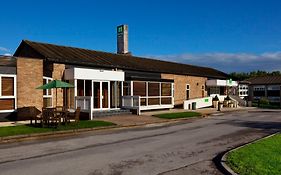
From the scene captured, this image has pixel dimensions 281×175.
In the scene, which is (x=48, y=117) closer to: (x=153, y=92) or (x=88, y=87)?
(x=88, y=87)

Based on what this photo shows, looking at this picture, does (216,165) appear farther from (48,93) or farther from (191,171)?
(48,93)

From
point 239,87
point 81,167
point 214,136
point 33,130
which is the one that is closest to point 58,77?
point 33,130

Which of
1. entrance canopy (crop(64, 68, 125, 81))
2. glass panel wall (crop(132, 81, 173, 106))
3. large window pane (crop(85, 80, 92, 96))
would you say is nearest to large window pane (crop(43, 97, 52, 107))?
entrance canopy (crop(64, 68, 125, 81))

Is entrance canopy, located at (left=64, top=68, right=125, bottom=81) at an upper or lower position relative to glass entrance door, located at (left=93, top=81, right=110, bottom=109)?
upper

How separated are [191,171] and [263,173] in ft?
5.26

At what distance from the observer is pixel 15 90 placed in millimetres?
18672

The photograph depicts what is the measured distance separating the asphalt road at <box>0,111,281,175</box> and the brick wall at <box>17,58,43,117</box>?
6.75 meters

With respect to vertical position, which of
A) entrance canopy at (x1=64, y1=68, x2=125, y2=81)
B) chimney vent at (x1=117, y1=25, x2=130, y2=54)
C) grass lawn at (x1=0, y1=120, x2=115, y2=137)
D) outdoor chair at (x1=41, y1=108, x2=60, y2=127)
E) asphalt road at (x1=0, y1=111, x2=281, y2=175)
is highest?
chimney vent at (x1=117, y1=25, x2=130, y2=54)

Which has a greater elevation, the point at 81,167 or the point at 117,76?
the point at 117,76

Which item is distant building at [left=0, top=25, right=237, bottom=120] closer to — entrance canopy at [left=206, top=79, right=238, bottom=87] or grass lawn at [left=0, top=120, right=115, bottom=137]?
grass lawn at [left=0, top=120, right=115, bottom=137]

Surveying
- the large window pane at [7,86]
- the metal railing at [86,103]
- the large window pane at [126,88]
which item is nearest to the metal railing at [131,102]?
the large window pane at [126,88]

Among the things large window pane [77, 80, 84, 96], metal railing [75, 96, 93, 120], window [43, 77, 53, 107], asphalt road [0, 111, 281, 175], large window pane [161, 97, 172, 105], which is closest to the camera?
asphalt road [0, 111, 281, 175]

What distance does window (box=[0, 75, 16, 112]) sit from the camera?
59.1ft

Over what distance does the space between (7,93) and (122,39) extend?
78.9 ft
